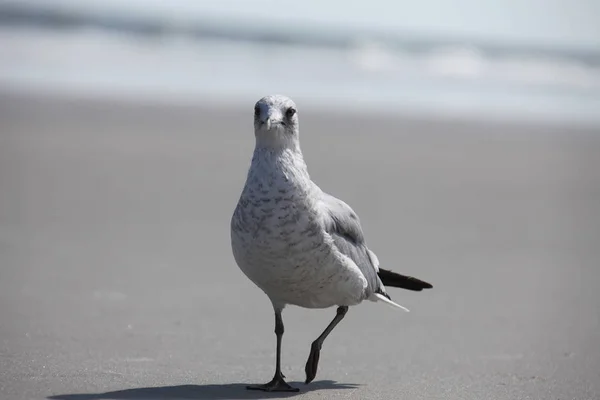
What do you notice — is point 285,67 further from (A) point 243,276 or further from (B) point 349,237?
(B) point 349,237

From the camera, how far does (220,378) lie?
4.63 m

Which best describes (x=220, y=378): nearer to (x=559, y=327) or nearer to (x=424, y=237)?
(x=559, y=327)

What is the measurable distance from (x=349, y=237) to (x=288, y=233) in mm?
509

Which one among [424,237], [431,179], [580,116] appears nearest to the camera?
[424,237]

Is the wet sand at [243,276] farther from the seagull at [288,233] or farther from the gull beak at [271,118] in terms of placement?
the gull beak at [271,118]

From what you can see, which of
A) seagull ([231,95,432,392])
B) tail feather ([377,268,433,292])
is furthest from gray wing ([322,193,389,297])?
tail feather ([377,268,433,292])

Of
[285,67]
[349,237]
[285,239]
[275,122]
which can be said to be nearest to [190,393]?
[285,239]

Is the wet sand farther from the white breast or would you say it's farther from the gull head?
the gull head

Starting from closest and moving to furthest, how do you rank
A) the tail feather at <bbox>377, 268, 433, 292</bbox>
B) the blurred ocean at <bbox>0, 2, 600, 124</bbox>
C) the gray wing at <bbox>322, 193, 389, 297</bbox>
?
the gray wing at <bbox>322, 193, 389, 297</bbox> → the tail feather at <bbox>377, 268, 433, 292</bbox> → the blurred ocean at <bbox>0, 2, 600, 124</bbox>

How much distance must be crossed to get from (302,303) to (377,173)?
252 inches

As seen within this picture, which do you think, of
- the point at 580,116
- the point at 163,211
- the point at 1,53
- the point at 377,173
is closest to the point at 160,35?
the point at 1,53

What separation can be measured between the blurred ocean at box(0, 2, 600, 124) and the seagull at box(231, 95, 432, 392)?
11.1 metres

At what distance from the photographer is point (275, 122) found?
14.3 ft

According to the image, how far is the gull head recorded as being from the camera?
436 centimetres
